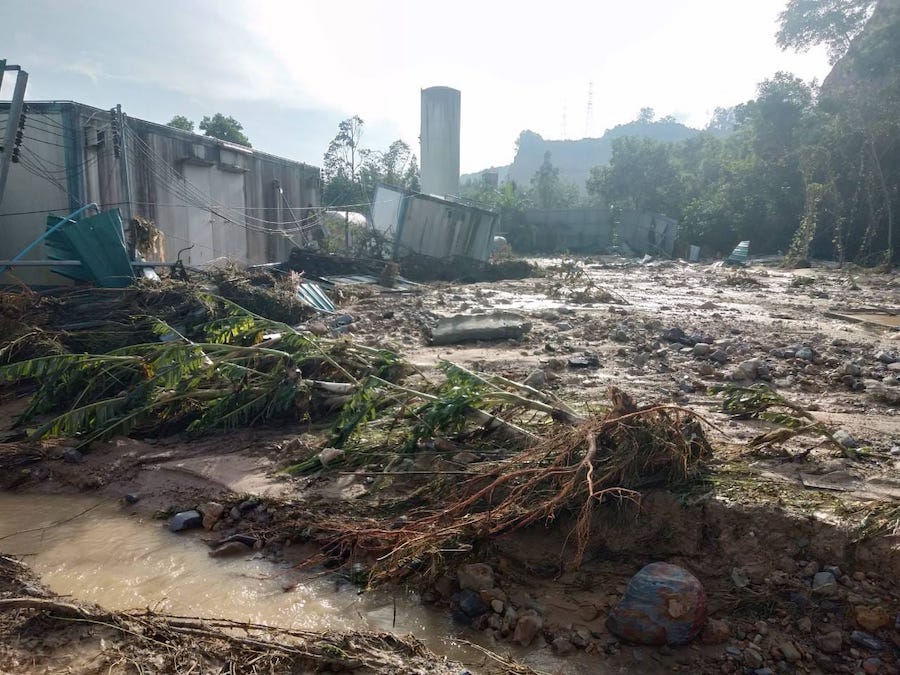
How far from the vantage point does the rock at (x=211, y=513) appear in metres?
3.14

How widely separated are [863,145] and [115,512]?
21580 millimetres

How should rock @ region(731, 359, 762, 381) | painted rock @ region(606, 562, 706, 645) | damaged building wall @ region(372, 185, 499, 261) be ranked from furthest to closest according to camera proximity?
damaged building wall @ region(372, 185, 499, 261) < rock @ region(731, 359, 762, 381) < painted rock @ region(606, 562, 706, 645)

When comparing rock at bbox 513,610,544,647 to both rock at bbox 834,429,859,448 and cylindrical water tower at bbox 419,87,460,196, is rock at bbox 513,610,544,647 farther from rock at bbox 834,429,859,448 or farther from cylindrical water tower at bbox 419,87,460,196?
cylindrical water tower at bbox 419,87,460,196

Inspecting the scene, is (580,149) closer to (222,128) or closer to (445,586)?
(222,128)

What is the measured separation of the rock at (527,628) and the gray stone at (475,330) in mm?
4677

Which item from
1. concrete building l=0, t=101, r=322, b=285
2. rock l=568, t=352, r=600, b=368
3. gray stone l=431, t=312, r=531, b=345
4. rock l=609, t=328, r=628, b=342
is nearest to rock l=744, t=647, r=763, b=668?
rock l=568, t=352, r=600, b=368

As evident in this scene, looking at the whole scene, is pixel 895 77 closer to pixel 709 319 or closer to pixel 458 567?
pixel 709 319

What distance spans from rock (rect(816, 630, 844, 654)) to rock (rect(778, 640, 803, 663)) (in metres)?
0.08

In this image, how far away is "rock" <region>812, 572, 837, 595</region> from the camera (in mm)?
2205

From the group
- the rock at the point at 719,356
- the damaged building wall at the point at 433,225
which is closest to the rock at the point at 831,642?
the rock at the point at 719,356

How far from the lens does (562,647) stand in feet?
7.21

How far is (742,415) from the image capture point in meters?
3.82

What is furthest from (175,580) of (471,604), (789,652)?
(789,652)

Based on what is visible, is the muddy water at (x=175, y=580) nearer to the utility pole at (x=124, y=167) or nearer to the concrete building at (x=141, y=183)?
the concrete building at (x=141, y=183)
